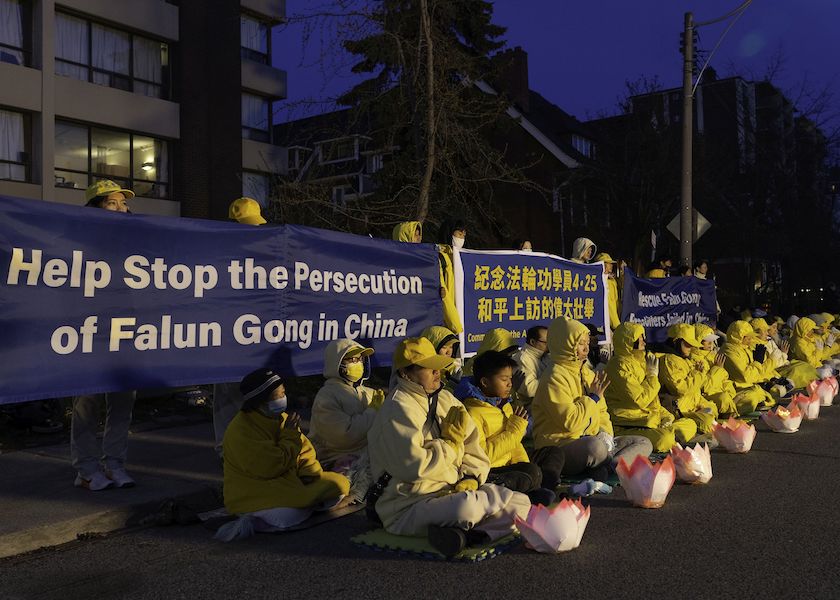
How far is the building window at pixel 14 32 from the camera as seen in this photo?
2025 cm

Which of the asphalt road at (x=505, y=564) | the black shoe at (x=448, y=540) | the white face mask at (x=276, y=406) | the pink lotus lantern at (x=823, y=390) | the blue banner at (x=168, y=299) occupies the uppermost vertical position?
the blue banner at (x=168, y=299)

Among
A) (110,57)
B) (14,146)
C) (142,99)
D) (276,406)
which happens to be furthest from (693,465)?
(110,57)

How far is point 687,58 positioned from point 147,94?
603 inches

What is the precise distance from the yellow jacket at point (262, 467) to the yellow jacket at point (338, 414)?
0.69 metres

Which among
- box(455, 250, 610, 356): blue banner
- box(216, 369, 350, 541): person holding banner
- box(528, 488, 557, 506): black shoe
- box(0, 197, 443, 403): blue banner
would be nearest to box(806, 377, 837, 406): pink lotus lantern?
box(455, 250, 610, 356): blue banner

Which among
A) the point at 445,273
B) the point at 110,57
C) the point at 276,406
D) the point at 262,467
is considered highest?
the point at 110,57

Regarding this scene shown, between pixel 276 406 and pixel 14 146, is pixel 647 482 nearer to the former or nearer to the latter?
pixel 276 406

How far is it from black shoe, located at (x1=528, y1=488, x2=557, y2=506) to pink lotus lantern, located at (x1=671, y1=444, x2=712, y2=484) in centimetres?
137

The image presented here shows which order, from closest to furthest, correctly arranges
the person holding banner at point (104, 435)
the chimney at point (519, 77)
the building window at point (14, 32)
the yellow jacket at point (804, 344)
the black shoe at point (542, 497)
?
the black shoe at point (542, 497)
the person holding banner at point (104, 435)
the yellow jacket at point (804, 344)
the building window at point (14, 32)
the chimney at point (519, 77)

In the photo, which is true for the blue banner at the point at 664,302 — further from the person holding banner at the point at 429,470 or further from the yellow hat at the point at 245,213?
the person holding banner at the point at 429,470

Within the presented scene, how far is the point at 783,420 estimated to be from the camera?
889 centimetres

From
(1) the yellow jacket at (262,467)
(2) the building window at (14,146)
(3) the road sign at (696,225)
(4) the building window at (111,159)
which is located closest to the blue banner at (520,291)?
(1) the yellow jacket at (262,467)

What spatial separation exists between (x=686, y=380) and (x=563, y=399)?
2.52 metres

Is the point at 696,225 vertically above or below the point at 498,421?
above
